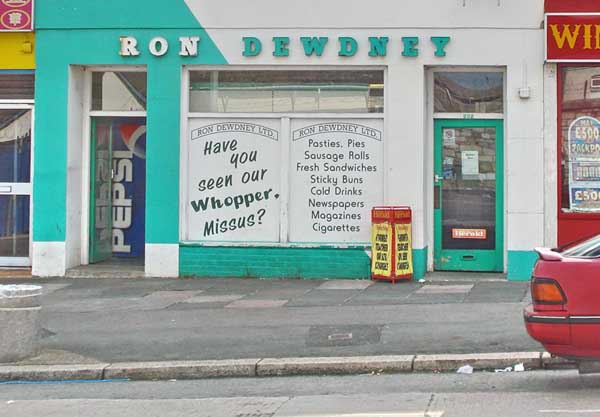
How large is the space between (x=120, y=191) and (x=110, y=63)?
2.50 metres

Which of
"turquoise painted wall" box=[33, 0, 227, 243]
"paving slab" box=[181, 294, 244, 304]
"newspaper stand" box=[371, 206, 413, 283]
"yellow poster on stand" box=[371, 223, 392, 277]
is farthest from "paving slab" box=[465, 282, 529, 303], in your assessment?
"turquoise painted wall" box=[33, 0, 227, 243]

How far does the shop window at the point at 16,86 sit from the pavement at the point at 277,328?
3.39 meters

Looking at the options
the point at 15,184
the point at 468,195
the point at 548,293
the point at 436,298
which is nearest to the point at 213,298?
the point at 436,298

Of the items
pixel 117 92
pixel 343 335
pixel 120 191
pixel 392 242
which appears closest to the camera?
pixel 343 335

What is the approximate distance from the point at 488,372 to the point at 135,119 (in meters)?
8.94

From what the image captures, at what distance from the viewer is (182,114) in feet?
43.6

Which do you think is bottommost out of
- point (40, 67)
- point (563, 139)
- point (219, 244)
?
point (219, 244)

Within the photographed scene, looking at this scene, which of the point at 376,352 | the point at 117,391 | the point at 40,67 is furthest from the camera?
the point at 40,67

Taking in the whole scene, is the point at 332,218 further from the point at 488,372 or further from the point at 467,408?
the point at 467,408

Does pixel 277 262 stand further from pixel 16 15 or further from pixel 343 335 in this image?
pixel 16 15

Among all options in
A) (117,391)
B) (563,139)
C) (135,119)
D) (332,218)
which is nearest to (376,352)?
(117,391)

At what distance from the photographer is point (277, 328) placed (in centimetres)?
941

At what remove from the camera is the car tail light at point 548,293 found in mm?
6371

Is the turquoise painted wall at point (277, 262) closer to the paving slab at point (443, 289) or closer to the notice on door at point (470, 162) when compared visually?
the paving slab at point (443, 289)
